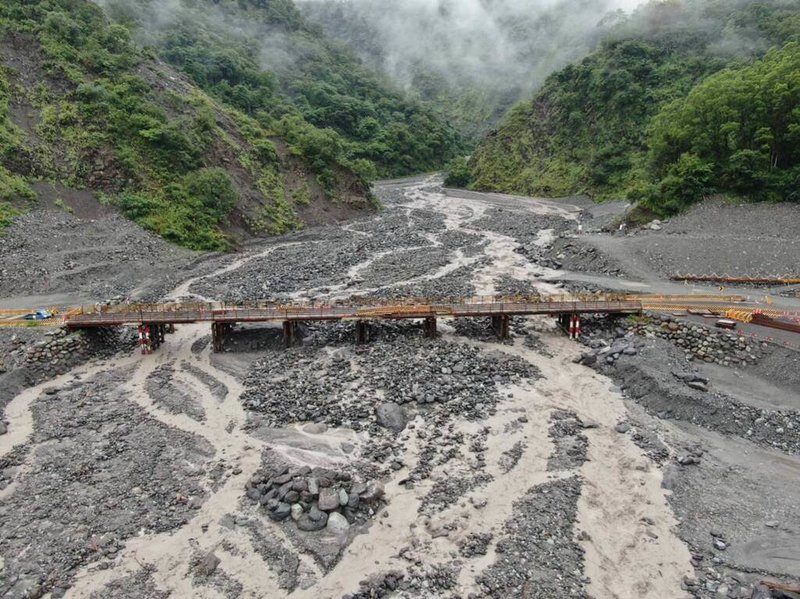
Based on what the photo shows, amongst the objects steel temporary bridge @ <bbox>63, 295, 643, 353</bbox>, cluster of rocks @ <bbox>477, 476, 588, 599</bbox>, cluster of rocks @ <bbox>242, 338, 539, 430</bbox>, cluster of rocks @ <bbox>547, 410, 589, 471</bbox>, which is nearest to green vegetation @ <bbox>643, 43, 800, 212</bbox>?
steel temporary bridge @ <bbox>63, 295, 643, 353</bbox>

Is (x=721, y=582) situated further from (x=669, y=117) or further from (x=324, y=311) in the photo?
(x=669, y=117)

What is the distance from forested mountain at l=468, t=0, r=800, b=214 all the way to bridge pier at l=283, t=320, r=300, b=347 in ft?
149

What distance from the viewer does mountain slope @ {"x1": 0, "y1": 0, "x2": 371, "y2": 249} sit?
196ft

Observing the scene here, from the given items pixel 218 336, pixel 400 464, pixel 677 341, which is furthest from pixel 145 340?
pixel 677 341

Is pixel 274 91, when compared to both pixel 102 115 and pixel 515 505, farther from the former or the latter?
pixel 515 505

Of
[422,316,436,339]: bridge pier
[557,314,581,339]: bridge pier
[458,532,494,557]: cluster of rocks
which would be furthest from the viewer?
[557,314,581,339]: bridge pier

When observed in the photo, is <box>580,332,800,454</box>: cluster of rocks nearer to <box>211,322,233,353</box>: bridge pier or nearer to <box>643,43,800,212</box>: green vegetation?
<box>211,322,233,353</box>: bridge pier

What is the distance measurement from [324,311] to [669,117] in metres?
55.6

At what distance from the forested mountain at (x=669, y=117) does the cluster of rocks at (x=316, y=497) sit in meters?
52.8

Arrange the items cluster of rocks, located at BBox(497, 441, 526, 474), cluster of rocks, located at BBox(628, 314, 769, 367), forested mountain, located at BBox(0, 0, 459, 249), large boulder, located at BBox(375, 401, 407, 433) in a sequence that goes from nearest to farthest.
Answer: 1. cluster of rocks, located at BBox(497, 441, 526, 474)
2. large boulder, located at BBox(375, 401, 407, 433)
3. cluster of rocks, located at BBox(628, 314, 769, 367)
4. forested mountain, located at BBox(0, 0, 459, 249)

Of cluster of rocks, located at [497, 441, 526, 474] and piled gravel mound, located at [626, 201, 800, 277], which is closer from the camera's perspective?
cluster of rocks, located at [497, 441, 526, 474]

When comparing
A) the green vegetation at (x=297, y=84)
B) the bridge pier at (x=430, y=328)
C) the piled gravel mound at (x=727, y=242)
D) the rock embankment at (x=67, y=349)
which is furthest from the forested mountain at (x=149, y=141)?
the piled gravel mound at (x=727, y=242)

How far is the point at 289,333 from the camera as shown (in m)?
37.6

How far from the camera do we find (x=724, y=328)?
111 feet
